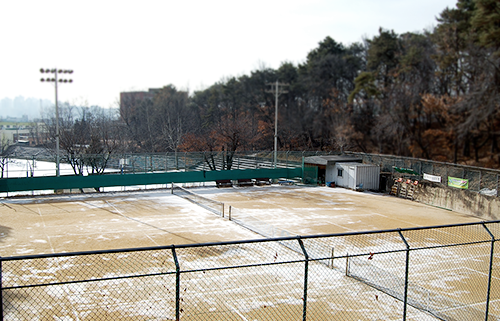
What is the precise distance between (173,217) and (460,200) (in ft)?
59.5

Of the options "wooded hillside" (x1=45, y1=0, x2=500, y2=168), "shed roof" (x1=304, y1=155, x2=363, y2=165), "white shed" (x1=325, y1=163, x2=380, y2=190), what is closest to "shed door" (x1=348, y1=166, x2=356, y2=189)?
"white shed" (x1=325, y1=163, x2=380, y2=190)

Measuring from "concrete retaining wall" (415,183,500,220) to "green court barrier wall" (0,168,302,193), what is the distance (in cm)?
1152

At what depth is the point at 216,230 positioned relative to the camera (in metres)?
20.2

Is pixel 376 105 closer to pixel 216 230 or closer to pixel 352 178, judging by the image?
pixel 352 178

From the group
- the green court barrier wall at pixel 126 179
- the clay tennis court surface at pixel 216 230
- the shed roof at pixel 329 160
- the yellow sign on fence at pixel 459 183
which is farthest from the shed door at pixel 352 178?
the yellow sign on fence at pixel 459 183

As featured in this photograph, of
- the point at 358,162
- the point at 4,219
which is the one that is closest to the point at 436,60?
the point at 358,162

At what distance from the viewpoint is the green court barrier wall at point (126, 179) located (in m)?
28.5

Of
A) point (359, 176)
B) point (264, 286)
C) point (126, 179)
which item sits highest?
point (359, 176)

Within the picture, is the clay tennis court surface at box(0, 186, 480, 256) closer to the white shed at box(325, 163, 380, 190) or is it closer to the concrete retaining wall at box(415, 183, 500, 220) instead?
the concrete retaining wall at box(415, 183, 500, 220)

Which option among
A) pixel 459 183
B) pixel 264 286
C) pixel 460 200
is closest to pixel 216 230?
pixel 264 286

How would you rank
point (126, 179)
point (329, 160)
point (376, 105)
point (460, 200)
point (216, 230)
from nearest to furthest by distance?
point (216, 230), point (460, 200), point (126, 179), point (329, 160), point (376, 105)

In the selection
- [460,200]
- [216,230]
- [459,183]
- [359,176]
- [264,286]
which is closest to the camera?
[264,286]

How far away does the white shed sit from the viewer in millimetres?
33594

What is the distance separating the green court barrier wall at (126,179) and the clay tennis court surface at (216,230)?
2.94 feet
